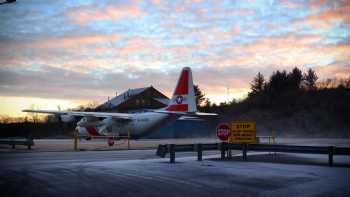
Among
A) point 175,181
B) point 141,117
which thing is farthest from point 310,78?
point 175,181

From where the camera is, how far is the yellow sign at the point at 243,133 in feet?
63.8

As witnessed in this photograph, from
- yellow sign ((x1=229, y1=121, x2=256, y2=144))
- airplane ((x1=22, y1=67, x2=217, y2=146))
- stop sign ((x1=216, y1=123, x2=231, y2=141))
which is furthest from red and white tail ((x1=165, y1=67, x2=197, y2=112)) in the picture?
stop sign ((x1=216, y1=123, x2=231, y2=141))

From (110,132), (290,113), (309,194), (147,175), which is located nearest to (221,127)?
(147,175)

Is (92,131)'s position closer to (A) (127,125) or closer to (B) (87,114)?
(A) (127,125)

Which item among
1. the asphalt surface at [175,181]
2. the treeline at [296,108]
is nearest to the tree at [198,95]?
the treeline at [296,108]

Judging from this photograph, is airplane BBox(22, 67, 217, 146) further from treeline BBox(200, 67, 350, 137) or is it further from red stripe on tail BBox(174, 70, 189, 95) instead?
treeline BBox(200, 67, 350, 137)

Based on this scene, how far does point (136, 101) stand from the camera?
90.9 m

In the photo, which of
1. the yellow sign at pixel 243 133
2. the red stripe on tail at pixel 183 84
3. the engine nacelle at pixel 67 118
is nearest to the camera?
the yellow sign at pixel 243 133

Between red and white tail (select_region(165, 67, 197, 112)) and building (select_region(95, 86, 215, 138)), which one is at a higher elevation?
building (select_region(95, 86, 215, 138))

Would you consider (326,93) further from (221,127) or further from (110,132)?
(221,127)

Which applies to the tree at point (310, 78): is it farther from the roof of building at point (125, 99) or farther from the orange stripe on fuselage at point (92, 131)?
the orange stripe on fuselage at point (92, 131)

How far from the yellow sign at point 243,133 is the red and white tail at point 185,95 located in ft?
55.5

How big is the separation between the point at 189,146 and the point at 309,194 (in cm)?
973

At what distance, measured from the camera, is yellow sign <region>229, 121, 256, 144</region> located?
19438 mm
